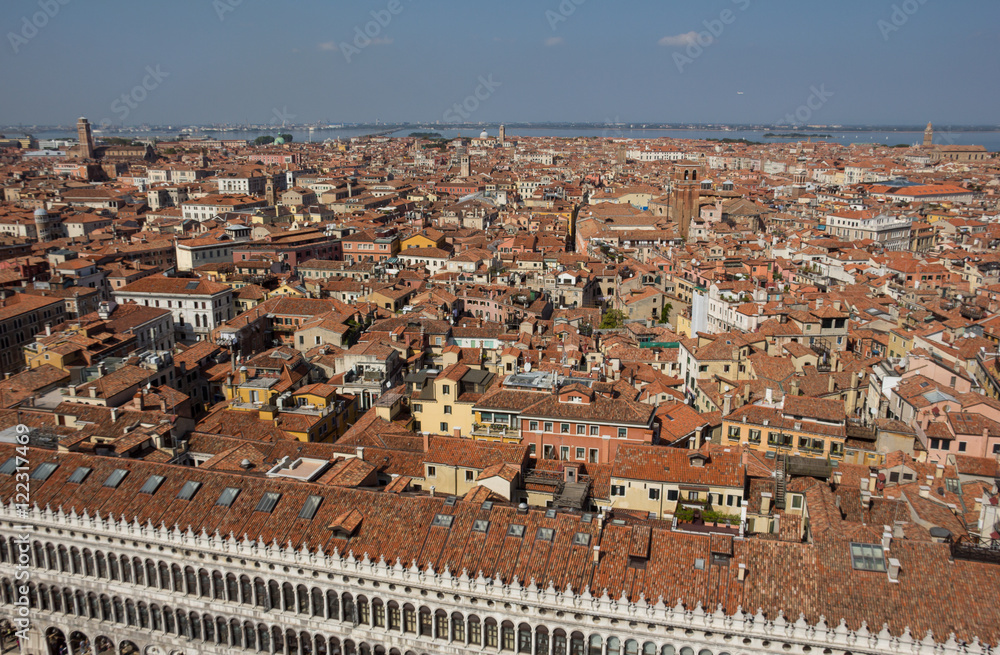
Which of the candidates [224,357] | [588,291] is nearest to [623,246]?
[588,291]

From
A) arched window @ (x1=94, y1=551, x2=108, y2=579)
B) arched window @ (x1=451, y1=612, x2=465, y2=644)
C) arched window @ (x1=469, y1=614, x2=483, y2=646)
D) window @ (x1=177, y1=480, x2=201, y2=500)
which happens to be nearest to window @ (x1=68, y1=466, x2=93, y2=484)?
arched window @ (x1=94, y1=551, x2=108, y2=579)

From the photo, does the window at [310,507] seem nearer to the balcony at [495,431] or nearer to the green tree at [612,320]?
the balcony at [495,431]

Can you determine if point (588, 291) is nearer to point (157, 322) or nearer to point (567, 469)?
point (157, 322)

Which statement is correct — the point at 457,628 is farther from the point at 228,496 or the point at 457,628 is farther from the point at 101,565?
the point at 101,565

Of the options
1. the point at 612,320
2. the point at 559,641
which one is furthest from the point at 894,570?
the point at 612,320

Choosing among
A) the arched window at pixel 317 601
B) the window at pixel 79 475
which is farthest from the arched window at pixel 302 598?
the window at pixel 79 475
